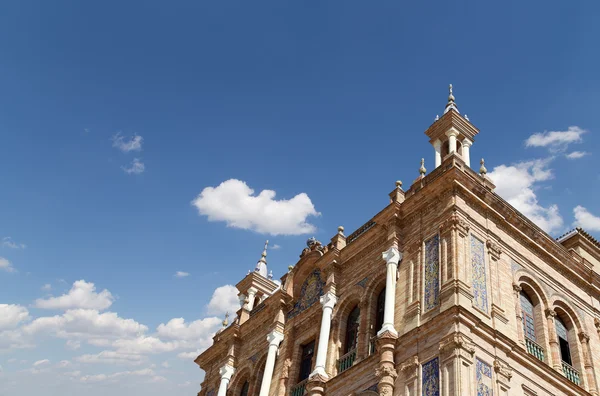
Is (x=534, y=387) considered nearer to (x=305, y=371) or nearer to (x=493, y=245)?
(x=493, y=245)

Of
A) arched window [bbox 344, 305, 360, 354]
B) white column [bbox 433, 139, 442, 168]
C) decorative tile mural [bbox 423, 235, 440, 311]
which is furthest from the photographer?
white column [bbox 433, 139, 442, 168]

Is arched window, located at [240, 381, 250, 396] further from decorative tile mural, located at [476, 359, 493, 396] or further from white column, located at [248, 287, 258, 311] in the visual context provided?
decorative tile mural, located at [476, 359, 493, 396]

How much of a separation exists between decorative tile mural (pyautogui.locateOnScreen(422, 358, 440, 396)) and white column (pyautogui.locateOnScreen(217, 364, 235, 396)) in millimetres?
12892

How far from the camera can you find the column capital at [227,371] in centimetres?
2942

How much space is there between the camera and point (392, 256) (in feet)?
75.1

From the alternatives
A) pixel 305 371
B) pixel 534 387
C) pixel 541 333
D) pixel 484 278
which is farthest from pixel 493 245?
pixel 305 371

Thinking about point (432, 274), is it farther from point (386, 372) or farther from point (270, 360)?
point (270, 360)

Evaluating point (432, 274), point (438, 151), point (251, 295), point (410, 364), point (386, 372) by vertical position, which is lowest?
point (386, 372)

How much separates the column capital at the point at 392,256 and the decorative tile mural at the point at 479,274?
2.61 meters

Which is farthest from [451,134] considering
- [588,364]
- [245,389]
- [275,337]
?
[245,389]

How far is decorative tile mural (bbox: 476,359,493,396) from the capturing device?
57.9 ft

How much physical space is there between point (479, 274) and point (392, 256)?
318 cm

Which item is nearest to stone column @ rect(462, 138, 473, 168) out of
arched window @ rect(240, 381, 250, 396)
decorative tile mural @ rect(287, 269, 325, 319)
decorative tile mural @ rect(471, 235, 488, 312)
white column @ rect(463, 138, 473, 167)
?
white column @ rect(463, 138, 473, 167)

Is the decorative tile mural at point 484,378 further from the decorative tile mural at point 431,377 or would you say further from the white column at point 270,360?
the white column at point 270,360
